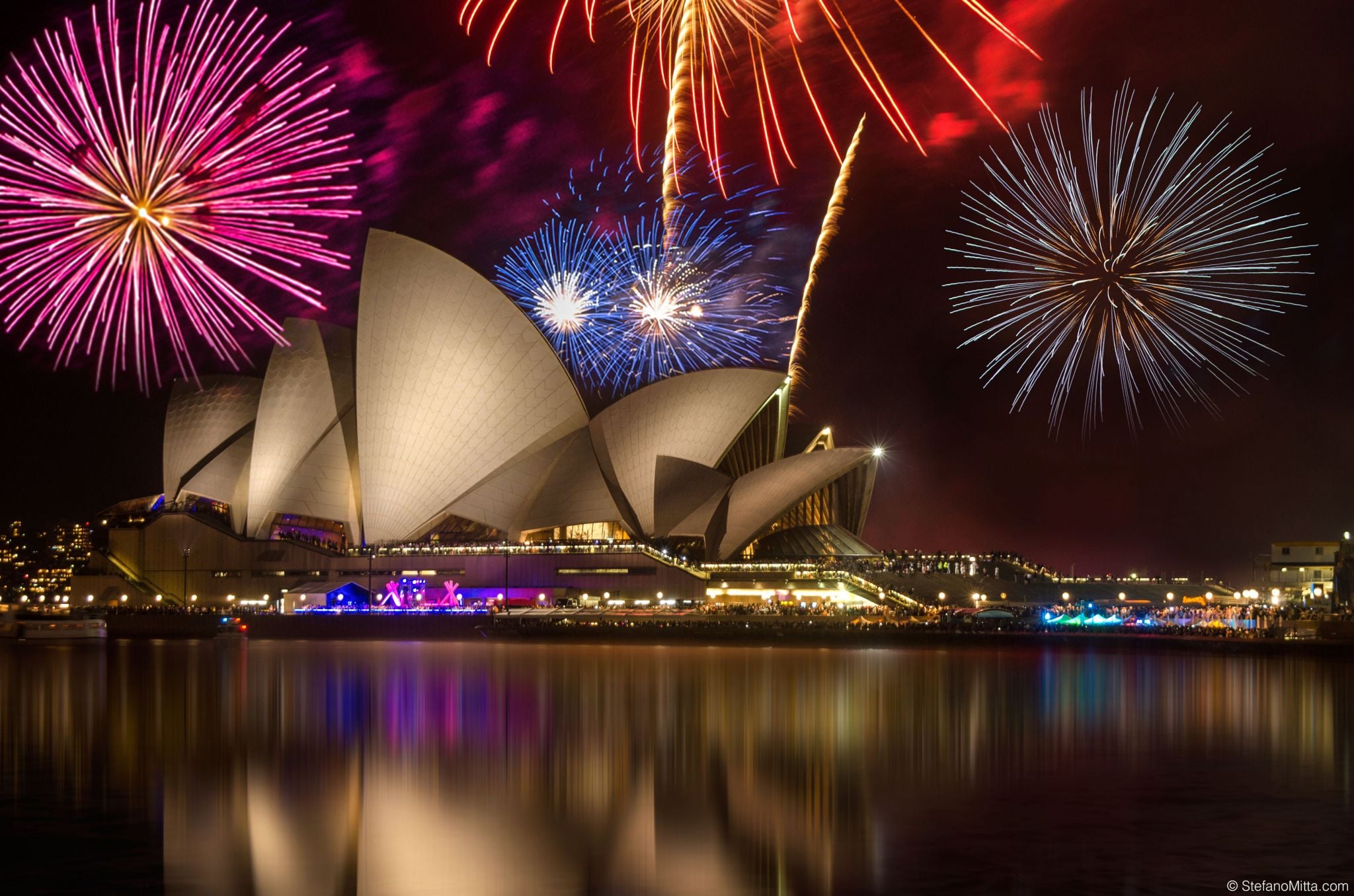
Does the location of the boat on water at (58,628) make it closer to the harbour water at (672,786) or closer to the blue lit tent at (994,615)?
the harbour water at (672,786)

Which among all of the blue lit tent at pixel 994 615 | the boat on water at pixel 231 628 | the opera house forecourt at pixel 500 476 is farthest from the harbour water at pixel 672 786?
the opera house forecourt at pixel 500 476

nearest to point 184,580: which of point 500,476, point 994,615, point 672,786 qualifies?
point 500,476

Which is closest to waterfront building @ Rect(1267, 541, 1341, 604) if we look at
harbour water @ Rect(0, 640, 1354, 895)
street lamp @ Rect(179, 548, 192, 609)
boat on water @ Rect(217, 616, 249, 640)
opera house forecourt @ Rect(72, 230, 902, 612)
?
opera house forecourt @ Rect(72, 230, 902, 612)

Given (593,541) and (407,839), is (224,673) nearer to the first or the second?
(407,839)

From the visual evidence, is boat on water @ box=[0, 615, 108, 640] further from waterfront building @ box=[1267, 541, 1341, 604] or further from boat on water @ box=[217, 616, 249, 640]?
waterfront building @ box=[1267, 541, 1341, 604]

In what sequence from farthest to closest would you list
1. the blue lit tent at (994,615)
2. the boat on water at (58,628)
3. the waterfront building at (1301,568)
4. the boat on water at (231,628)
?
the waterfront building at (1301,568)
the boat on water at (58,628)
the boat on water at (231,628)
the blue lit tent at (994,615)

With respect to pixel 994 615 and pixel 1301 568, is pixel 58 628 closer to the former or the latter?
pixel 994 615
